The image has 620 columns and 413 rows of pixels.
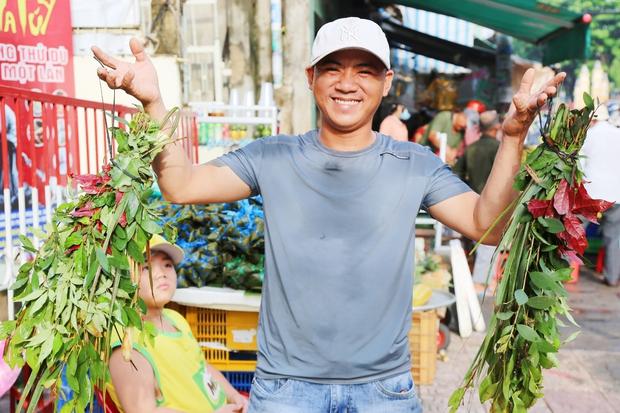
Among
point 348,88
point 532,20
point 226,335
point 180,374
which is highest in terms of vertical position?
point 532,20

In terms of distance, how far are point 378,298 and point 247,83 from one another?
29.4 feet

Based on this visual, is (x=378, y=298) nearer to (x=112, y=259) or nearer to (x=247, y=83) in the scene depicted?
(x=112, y=259)

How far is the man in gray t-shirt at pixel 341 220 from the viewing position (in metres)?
1.94

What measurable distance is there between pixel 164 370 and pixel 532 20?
9285 millimetres

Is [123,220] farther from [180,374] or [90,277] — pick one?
[180,374]

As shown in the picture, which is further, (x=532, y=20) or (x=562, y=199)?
(x=532, y=20)

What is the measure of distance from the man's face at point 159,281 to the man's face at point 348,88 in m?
1.09

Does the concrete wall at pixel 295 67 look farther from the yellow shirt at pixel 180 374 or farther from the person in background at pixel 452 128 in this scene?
the yellow shirt at pixel 180 374

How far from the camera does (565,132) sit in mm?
1824

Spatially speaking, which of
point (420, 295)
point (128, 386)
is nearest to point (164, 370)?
point (128, 386)

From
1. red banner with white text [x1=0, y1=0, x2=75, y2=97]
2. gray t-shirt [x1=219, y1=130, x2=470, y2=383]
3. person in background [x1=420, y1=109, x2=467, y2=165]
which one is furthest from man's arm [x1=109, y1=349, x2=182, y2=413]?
person in background [x1=420, y1=109, x2=467, y2=165]

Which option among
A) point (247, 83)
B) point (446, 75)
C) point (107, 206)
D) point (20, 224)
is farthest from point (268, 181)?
point (446, 75)

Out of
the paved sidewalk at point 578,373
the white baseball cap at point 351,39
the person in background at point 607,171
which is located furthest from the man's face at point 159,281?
the person in background at point 607,171

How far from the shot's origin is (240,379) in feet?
12.6
